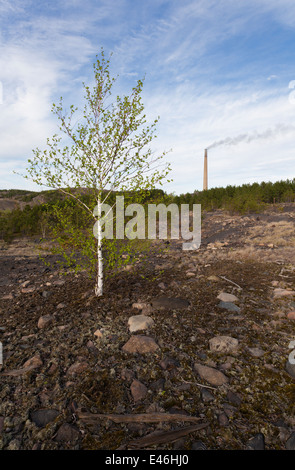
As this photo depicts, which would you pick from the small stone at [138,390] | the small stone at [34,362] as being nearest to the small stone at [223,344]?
the small stone at [138,390]

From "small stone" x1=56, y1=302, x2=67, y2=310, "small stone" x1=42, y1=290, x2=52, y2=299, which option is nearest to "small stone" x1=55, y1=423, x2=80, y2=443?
"small stone" x1=56, y1=302, x2=67, y2=310

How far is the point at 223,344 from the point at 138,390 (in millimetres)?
1862

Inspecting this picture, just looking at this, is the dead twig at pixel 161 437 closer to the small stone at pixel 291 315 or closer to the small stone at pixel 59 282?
the small stone at pixel 291 315

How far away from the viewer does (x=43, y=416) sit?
3.19m

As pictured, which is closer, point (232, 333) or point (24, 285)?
point (232, 333)

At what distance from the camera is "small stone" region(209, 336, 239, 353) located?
4.49 metres

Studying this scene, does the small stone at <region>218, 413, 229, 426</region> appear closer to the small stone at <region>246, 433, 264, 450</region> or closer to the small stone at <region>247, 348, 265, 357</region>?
the small stone at <region>246, 433, 264, 450</region>

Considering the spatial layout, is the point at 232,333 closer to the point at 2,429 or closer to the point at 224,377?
the point at 224,377

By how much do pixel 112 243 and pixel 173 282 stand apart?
2801 mm

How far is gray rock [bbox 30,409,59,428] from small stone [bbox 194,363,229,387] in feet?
7.16

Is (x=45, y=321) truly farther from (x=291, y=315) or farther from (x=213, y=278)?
(x=291, y=315)

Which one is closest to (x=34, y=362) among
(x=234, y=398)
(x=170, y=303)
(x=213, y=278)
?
(x=234, y=398)

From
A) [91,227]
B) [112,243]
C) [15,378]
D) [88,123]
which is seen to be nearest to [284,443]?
[15,378]
